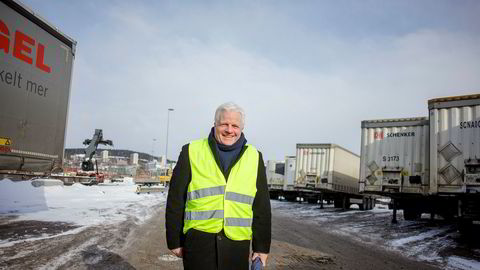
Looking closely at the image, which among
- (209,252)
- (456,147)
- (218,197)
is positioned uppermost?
(456,147)

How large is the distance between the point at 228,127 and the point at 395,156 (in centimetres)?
1278

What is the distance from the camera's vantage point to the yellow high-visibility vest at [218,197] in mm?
2721

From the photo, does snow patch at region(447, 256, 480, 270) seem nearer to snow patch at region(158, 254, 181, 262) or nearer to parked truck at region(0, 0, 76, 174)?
snow patch at region(158, 254, 181, 262)

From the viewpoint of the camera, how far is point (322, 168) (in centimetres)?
2161

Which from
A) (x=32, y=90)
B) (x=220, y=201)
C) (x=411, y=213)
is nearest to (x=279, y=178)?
(x=411, y=213)

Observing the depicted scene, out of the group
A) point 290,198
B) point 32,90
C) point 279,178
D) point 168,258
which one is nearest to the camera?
point 168,258

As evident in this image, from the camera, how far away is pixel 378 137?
1473 centimetres

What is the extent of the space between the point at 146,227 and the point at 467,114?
31.9ft

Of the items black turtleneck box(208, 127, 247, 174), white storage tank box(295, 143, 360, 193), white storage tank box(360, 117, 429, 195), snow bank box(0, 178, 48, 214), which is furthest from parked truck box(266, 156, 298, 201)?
black turtleneck box(208, 127, 247, 174)

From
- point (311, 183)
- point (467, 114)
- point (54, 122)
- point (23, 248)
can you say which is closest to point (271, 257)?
point (23, 248)

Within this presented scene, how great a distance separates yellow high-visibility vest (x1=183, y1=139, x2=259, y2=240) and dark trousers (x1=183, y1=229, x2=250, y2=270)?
0.15ft

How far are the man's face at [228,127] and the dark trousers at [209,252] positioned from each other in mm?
708

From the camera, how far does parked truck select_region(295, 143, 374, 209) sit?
2134 cm

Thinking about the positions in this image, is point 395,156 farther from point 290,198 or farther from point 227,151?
point 290,198
